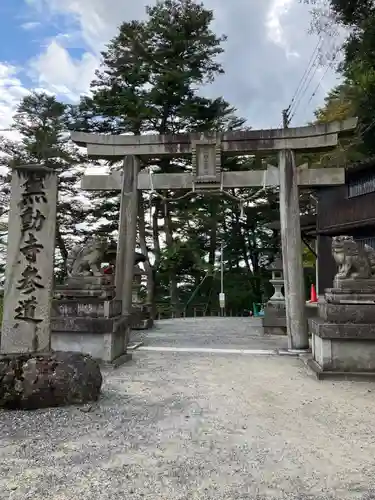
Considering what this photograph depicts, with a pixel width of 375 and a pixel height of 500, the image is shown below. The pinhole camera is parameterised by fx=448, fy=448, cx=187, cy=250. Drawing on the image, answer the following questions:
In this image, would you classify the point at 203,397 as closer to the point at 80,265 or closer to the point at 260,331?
the point at 80,265

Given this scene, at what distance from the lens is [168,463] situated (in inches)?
134

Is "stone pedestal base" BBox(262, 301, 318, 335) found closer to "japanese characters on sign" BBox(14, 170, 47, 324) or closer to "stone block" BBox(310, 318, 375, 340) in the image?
"stone block" BBox(310, 318, 375, 340)

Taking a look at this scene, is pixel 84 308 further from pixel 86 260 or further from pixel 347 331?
pixel 347 331

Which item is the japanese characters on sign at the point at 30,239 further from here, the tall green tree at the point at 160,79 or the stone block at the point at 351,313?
the tall green tree at the point at 160,79

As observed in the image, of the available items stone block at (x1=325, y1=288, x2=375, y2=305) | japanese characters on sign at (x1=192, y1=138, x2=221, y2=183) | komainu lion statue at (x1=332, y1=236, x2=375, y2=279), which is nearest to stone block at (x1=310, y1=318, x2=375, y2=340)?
stone block at (x1=325, y1=288, x2=375, y2=305)

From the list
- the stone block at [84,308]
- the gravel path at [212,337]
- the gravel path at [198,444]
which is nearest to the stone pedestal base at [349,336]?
the gravel path at [198,444]

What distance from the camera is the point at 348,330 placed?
6.45 m

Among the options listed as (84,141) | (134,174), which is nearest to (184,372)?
(134,174)

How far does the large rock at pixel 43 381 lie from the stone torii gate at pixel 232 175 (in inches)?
185

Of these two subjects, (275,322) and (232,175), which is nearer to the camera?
(232,175)

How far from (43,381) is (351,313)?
4348 mm

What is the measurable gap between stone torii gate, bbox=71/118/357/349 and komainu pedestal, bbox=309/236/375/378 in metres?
2.16

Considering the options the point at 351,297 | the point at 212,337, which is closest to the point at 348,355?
the point at 351,297

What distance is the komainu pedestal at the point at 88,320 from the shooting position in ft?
24.6
